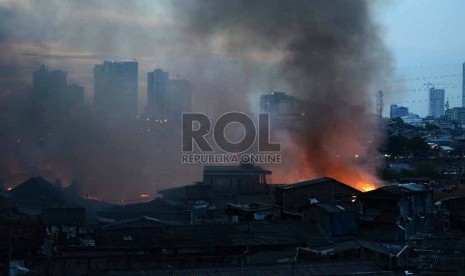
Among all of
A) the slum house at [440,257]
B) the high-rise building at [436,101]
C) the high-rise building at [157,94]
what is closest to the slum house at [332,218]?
the slum house at [440,257]

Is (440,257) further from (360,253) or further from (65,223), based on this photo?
(65,223)

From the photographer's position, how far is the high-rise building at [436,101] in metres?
93.4

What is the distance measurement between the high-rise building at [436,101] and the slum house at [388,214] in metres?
82.9

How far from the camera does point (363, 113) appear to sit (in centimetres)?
2109

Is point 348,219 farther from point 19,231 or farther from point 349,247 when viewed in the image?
point 19,231

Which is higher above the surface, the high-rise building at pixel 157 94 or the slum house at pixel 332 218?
the high-rise building at pixel 157 94

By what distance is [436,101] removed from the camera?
94.2 m

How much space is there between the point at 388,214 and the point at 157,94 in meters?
23.6

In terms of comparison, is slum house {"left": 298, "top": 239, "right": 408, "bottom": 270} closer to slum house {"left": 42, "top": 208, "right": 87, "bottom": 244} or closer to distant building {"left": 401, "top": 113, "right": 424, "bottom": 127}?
slum house {"left": 42, "top": 208, "right": 87, "bottom": 244}

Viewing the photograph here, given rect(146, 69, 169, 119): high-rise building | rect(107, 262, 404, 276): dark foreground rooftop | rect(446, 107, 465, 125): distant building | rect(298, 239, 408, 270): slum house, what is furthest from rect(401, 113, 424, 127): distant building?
rect(107, 262, 404, 276): dark foreground rooftop

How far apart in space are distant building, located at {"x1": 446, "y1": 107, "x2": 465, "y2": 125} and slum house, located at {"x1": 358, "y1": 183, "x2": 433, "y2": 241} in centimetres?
6217

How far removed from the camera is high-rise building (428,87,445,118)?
93.4 metres

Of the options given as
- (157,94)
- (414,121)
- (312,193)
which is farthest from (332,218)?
(414,121)

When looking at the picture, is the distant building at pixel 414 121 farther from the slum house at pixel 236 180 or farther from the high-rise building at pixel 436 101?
the slum house at pixel 236 180
